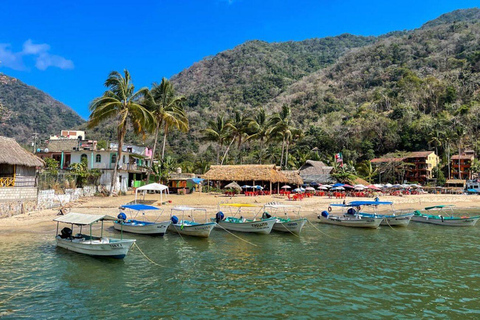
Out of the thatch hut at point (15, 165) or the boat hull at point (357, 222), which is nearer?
the boat hull at point (357, 222)

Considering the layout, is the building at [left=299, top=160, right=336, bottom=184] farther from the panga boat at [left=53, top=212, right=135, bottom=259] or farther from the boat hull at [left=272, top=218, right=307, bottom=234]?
the panga boat at [left=53, top=212, right=135, bottom=259]

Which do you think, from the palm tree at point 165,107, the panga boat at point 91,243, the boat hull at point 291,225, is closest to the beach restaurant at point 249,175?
the palm tree at point 165,107

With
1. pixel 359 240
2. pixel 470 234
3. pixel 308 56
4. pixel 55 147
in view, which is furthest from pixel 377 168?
pixel 308 56

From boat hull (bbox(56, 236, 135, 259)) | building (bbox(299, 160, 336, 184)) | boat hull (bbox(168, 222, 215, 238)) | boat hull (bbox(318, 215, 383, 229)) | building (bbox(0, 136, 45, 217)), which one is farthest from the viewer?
building (bbox(299, 160, 336, 184))

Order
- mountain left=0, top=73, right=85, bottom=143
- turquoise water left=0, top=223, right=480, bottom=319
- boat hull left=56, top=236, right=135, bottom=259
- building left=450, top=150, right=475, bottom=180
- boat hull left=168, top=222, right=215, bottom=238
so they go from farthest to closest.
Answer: mountain left=0, top=73, right=85, bottom=143
building left=450, top=150, right=475, bottom=180
boat hull left=168, top=222, right=215, bottom=238
boat hull left=56, top=236, right=135, bottom=259
turquoise water left=0, top=223, right=480, bottom=319

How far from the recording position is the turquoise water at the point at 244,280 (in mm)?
9906

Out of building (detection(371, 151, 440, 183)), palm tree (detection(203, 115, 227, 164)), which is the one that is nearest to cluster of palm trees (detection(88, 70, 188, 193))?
palm tree (detection(203, 115, 227, 164))

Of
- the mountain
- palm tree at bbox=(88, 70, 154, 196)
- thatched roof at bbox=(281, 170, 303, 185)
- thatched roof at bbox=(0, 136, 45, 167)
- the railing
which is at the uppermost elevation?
the mountain

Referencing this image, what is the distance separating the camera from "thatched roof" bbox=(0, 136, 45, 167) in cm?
2497

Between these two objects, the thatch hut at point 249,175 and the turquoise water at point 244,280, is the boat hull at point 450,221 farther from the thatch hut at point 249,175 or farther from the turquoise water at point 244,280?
the thatch hut at point 249,175

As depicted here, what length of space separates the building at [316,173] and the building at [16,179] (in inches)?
1565

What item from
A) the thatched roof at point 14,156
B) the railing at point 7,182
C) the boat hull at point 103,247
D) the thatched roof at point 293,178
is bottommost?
the boat hull at point 103,247

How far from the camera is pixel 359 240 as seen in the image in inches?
814

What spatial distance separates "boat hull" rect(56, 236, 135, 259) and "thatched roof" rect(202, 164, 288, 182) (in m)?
28.7
